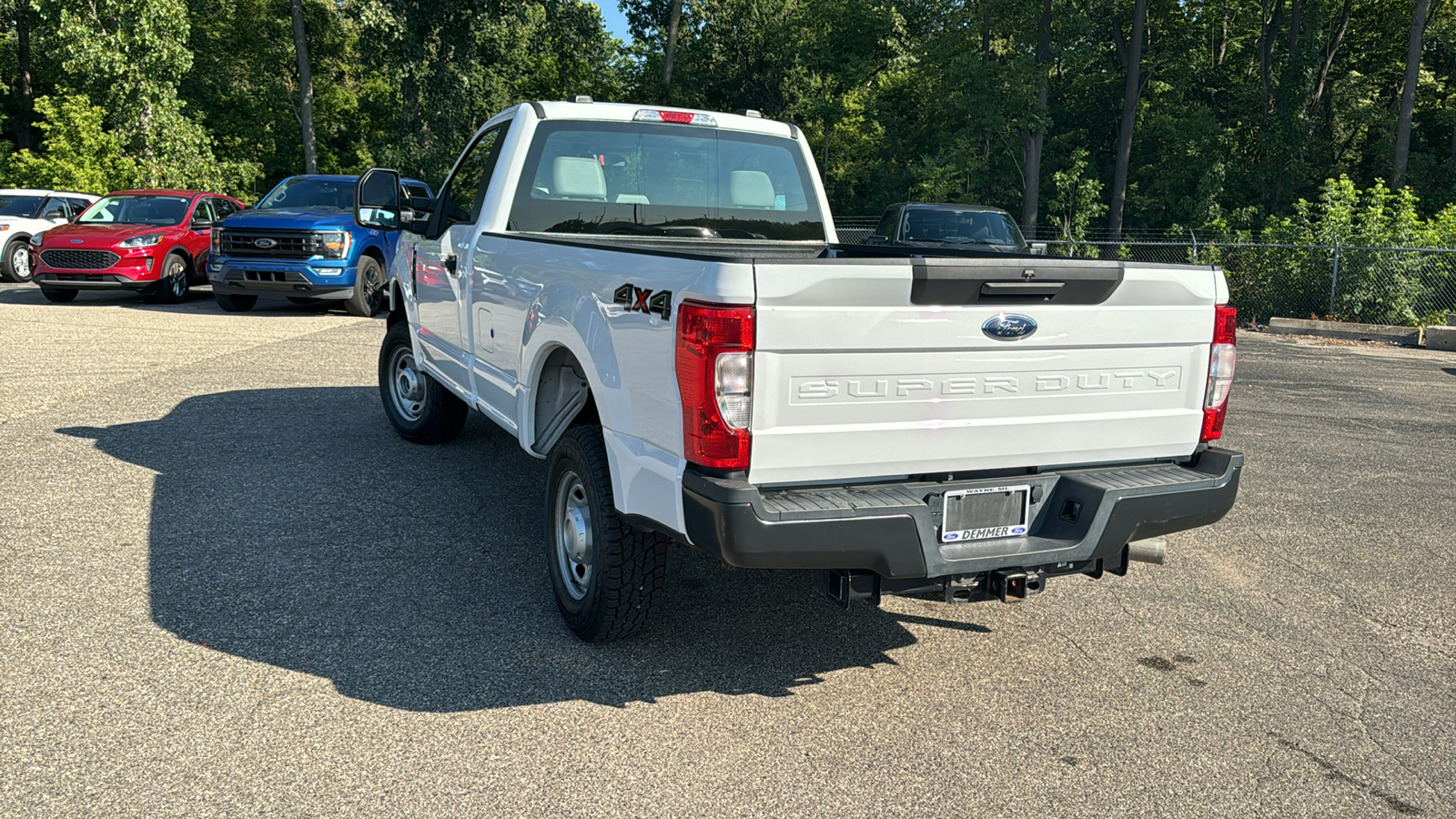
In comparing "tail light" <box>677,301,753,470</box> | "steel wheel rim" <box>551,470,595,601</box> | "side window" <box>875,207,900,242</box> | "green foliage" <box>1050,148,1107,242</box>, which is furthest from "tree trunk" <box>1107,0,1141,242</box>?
"tail light" <box>677,301,753,470</box>

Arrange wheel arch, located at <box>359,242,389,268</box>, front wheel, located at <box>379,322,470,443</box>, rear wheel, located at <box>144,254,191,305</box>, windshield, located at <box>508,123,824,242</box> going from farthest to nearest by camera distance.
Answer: rear wheel, located at <box>144,254,191,305</box>
wheel arch, located at <box>359,242,389,268</box>
front wheel, located at <box>379,322,470,443</box>
windshield, located at <box>508,123,824,242</box>

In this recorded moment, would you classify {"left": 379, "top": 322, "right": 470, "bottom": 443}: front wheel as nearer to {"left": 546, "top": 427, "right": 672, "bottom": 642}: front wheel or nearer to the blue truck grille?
{"left": 546, "top": 427, "right": 672, "bottom": 642}: front wheel

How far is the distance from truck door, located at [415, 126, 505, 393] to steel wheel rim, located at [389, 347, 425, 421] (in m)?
0.64

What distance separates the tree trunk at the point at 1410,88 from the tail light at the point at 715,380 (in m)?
35.2

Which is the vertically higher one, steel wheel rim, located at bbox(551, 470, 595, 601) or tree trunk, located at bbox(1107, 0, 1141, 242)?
tree trunk, located at bbox(1107, 0, 1141, 242)

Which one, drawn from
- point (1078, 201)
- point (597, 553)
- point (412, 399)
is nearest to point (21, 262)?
point (412, 399)

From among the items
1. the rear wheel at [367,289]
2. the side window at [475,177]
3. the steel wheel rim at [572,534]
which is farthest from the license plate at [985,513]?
the rear wheel at [367,289]

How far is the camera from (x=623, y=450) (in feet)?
12.2

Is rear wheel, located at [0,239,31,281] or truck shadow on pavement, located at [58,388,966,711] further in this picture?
rear wheel, located at [0,239,31,281]

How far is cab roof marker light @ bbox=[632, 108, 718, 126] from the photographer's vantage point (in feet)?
18.5

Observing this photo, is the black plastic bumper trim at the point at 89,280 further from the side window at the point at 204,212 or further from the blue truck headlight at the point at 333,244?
the blue truck headlight at the point at 333,244

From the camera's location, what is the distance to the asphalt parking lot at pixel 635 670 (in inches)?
126

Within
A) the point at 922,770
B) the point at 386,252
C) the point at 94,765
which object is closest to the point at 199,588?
the point at 94,765

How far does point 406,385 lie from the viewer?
7.68m
